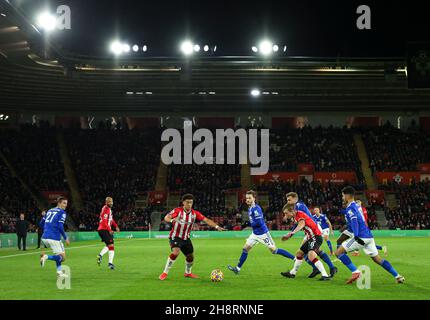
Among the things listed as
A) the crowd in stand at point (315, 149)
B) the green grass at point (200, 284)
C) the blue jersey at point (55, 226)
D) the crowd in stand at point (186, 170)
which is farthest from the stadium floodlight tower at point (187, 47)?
the blue jersey at point (55, 226)

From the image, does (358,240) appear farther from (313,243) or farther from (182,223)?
(182,223)

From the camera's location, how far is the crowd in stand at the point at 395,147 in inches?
2195

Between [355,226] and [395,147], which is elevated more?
[395,147]

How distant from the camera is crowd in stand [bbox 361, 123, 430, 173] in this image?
55750 millimetres

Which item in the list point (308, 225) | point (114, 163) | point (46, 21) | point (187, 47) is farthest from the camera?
point (114, 163)

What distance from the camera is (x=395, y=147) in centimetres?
5812

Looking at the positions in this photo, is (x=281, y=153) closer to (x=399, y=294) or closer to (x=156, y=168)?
(x=156, y=168)

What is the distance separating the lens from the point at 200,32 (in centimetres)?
3912

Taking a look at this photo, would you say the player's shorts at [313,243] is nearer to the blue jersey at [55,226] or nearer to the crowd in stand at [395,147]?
the blue jersey at [55,226]

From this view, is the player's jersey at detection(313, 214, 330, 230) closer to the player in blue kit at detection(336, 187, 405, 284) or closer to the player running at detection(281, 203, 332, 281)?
the player running at detection(281, 203, 332, 281)

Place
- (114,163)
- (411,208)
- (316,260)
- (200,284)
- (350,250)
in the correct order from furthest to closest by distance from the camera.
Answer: (114,163) < (411,208) < (316,260) < (200,284) < (350,250)

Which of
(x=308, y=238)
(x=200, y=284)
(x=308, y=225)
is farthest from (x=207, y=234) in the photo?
(x=200, y=284)

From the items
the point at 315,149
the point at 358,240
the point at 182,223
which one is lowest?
the point at 358,240

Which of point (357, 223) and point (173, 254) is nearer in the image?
point (357, 223)
